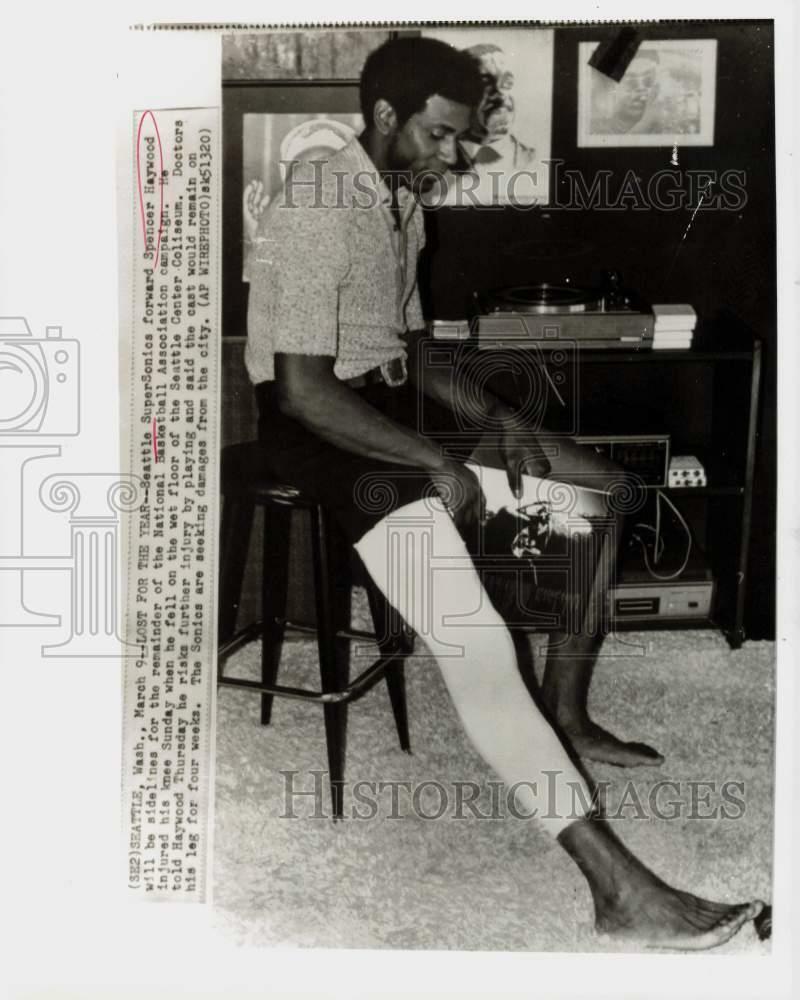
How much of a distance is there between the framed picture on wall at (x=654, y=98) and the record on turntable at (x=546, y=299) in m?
0.18

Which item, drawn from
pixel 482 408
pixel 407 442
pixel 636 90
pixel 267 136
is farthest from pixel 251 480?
pixel 636 90

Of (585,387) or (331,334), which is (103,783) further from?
(585,387)

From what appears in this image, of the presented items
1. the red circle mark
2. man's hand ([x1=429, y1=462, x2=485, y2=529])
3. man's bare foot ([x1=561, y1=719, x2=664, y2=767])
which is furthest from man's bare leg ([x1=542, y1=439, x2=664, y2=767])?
the red circle mark

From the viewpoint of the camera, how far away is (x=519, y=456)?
1.45 meters

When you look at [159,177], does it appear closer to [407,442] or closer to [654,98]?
[407,442]

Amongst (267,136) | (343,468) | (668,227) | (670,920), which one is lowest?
(670,920)

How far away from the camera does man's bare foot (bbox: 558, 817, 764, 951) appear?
143cm

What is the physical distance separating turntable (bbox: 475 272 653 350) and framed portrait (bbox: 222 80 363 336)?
0.28 metres

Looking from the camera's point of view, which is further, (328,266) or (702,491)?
(702,491)

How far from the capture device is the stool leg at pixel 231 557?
4.69 ft

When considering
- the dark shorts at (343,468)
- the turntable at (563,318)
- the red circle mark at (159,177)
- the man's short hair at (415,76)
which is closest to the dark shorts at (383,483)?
the dark shorts at (343,468)

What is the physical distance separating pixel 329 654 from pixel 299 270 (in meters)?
0.48

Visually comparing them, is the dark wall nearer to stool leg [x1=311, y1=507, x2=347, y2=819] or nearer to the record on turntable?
the record on turntable

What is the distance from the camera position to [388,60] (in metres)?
1.37
